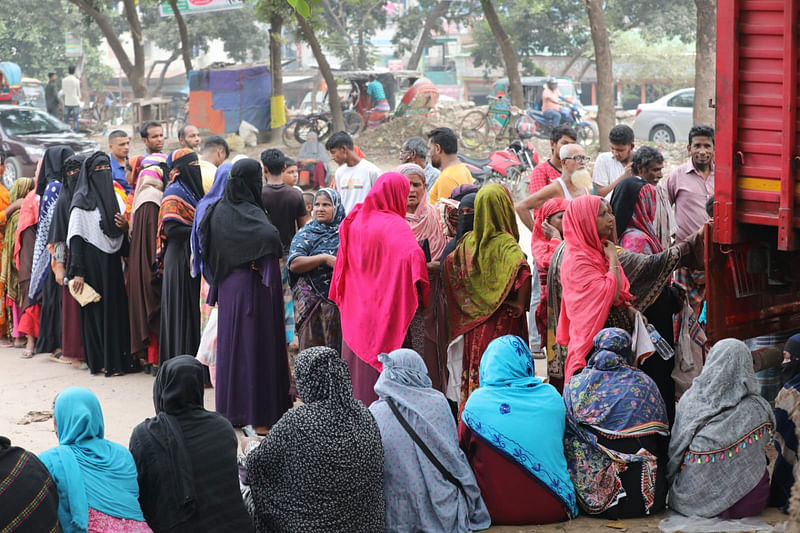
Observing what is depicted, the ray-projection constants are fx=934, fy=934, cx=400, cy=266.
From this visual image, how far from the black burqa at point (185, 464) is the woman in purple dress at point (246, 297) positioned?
6.57 feet

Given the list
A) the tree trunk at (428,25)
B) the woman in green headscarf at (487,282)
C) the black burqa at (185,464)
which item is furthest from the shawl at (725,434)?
the tree trunk at (428,25)

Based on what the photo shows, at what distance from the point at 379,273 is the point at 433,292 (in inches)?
24.9

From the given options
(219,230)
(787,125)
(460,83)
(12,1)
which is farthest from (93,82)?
(787,125)

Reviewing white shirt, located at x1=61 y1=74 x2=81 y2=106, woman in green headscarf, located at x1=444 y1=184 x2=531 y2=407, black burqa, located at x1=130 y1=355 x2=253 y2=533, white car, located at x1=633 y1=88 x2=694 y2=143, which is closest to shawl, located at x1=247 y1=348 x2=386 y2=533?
black burqa, located at x1=130 y1=355 x2=253 y2=533

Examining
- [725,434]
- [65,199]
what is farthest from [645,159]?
[65,199]

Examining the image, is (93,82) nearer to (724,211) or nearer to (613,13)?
(613,13)

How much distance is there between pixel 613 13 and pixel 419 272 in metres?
29.9

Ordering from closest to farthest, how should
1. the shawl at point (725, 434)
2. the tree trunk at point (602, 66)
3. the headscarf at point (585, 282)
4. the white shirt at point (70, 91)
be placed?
the shawl at point (725, 434)
the headscarf at point (585, 282)
the tree trunk at point (602, 66)
the white shirt at point (70, 91)

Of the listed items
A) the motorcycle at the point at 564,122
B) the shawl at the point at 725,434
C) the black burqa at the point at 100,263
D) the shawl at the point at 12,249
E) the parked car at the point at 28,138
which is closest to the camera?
the shawl at the point at 725,434

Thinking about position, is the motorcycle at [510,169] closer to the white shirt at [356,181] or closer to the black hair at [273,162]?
the white shirt at [356,181]

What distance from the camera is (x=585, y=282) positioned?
4.95 metres

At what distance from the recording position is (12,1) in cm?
3591

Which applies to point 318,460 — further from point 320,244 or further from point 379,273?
point 320,244

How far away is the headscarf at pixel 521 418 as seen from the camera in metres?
4.30
